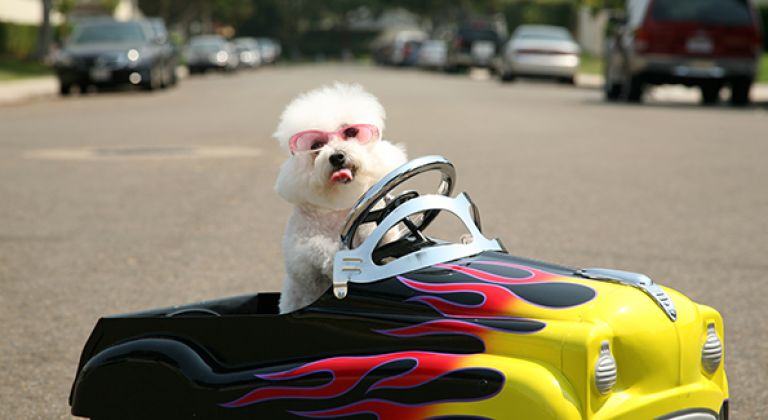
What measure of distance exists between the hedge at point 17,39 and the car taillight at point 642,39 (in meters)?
30.0

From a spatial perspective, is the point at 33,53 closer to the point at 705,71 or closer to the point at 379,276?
the point at 705,71

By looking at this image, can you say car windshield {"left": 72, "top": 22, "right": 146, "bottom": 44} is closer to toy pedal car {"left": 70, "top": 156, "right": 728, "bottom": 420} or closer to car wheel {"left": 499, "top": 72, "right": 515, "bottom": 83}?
car wheel {"left": 499, "top": 72, "right": 515, "bottom": 83}

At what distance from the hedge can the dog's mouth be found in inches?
1769

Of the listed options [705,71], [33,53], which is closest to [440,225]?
[705,71]

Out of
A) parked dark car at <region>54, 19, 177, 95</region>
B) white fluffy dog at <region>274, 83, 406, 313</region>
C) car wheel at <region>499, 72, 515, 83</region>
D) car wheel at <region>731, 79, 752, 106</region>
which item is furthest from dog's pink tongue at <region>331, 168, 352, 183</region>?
car wheel at <region>499, 72, 515, 83</region>

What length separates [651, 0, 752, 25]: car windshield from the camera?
22.5m

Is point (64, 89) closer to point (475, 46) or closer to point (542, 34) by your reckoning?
point (542, 34)

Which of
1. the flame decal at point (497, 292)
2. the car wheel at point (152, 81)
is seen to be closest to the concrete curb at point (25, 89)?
the car wheel at point (152, 81)

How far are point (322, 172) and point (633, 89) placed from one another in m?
21.0

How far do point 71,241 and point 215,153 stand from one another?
5.95 meters

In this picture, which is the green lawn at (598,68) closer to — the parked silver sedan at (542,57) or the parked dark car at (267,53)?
the parked silver sedan at (542,57)

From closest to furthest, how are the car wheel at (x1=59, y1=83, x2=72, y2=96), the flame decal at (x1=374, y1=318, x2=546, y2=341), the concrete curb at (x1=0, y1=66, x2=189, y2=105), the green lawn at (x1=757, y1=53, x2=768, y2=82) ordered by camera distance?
the flame decal at (x1=374, y1=318, x2=546, y2=341) < the concrete curb at (x1=0, y1=66, x2=189, y2=105) < the car wheel at (x1=59, y1=83, x2=72, y2=96) < the green lawn at (x1=757, y1=53, x2=768, y2=82)

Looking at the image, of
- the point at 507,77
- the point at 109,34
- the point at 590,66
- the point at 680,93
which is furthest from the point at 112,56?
the point at 590,66

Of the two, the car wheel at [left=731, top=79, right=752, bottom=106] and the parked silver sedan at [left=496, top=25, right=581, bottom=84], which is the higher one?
the car wheel at [left=731, top=79, right=752, bottom=106]
